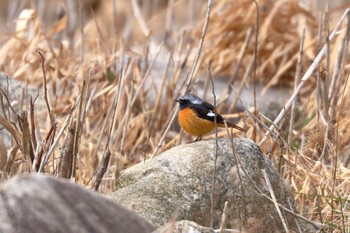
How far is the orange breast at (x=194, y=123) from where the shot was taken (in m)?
4.89

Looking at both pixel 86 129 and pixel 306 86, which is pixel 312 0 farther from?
pixel 86 129

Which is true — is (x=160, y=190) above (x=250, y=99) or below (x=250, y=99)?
above

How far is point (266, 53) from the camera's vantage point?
8.24 meters

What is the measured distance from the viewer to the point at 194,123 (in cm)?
491

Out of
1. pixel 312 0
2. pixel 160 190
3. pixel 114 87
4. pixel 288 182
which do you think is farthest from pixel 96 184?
pixel 312 0

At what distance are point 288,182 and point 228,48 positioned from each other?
3750 millimetres

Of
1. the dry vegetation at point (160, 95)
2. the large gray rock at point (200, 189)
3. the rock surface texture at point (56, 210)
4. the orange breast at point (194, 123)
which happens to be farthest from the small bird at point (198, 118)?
the rock surface texture at point (56, 210)

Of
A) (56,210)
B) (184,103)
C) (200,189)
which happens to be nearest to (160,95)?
(184,103)

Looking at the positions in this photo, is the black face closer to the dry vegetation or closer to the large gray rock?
the dry vegetation

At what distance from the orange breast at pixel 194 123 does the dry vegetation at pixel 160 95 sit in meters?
0.17

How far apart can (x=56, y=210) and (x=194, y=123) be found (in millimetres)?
2108

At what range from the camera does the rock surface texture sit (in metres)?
2.80

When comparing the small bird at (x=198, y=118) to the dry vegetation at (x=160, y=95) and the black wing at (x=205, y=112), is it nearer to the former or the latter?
the black wing at (x=205, y=112)

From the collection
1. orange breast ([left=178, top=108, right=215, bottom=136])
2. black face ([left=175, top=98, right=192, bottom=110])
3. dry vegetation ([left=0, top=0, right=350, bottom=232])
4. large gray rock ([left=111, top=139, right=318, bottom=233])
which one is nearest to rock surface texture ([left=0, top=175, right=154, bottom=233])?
A: large gray rock ([left=111, top=139, right=318, bottom=233])
